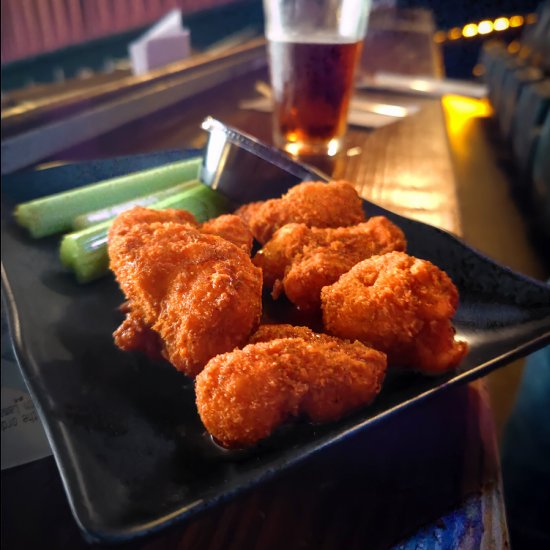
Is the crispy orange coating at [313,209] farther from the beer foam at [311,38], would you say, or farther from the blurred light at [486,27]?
the blurred light at [486,27]

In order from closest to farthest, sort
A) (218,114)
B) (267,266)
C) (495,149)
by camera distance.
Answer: (267,266)
(218,114)
(495,149)

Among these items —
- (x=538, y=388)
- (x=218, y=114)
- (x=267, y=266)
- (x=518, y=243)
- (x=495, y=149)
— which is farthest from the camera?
(x=495, y=149)

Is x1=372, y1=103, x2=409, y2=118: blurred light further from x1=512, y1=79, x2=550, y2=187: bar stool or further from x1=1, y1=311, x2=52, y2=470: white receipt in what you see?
x1=1, y1=311, x2=52, y2=470: white receipt

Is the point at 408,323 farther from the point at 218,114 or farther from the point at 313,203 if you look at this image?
the point at 218,114

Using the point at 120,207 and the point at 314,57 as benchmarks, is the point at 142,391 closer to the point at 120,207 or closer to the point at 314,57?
the point at 120,207

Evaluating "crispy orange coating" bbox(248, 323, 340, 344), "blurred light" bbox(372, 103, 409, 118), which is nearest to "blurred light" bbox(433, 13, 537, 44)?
"blurred light" bbox(372, 103, 409, 118)

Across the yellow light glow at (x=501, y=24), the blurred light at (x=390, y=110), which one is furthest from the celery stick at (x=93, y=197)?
the yellow light glow at (x=501, y=24)

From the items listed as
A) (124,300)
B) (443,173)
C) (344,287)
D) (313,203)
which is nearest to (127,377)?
(124,300)
